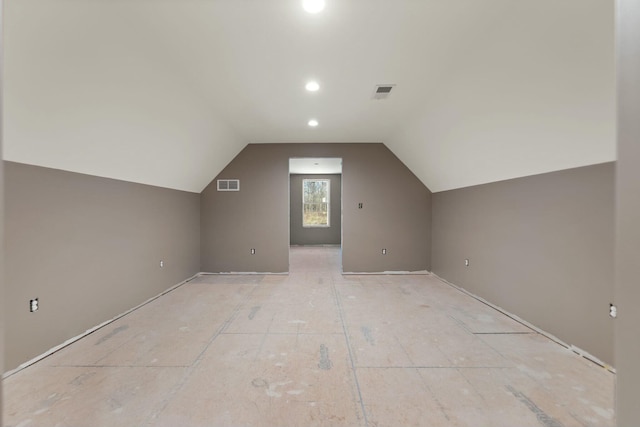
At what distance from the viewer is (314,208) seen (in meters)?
9.64

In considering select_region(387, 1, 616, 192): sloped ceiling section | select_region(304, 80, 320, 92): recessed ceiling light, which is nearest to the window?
select_region(387, 1, 616, 192): sloped ceiling section

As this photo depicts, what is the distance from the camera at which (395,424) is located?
5.18ft

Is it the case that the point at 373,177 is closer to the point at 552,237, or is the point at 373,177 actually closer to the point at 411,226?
the point at 411,226

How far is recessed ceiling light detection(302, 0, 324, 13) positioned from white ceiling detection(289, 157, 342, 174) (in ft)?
17.1

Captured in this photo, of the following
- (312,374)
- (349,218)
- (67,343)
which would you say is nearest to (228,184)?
(349,218)

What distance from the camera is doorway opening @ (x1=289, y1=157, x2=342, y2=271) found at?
946 centimetres

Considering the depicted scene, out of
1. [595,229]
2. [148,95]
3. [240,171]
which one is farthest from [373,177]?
[148,95]

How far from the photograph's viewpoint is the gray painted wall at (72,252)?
2.09m

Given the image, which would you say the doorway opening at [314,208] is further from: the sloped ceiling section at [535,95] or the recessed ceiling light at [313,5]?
the recessed ceiling light at [313,5]

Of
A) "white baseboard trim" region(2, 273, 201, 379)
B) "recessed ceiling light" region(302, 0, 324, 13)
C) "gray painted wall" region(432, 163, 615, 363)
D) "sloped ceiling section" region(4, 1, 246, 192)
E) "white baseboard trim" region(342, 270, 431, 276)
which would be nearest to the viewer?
"sloped ceiling section" region(4, 1, 246, 192)

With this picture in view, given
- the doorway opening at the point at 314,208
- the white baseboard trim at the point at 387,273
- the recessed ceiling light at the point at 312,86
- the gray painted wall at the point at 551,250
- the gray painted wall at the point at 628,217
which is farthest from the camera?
the doorway opening at the point at 314,208

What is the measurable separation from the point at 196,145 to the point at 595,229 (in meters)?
4.48

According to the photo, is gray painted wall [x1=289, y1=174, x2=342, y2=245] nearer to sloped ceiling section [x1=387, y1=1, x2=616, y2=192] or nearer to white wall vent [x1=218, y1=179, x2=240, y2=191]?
white wall vent [x1=218, y1=179, x2=240, y2=191]

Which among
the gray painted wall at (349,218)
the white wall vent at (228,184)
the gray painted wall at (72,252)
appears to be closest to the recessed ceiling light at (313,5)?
the gray painted wall at (72,252)
